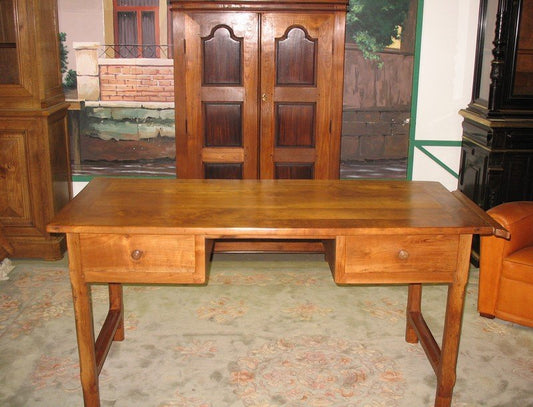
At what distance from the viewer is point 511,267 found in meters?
3.42

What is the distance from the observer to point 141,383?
116 inches

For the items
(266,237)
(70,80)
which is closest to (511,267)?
(266,237)

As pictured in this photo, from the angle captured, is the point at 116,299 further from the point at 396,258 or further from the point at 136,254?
the point at 396,258

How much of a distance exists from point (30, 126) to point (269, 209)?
2.52 m

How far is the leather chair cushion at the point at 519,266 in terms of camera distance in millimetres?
3373

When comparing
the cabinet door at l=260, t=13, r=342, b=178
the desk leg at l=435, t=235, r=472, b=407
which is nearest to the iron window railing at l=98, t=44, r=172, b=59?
the cabinet door at l=260, t=13, r=342, b=178

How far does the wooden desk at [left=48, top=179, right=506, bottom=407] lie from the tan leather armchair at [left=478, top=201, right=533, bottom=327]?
2.60ft

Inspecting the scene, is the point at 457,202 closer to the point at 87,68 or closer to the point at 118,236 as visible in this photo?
the point at 118,236

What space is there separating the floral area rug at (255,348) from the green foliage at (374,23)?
6.39 feet

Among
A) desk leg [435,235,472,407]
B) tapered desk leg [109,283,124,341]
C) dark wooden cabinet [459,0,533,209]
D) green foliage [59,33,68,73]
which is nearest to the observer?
desk leg [435,235,472,407]

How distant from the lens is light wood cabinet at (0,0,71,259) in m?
4.27

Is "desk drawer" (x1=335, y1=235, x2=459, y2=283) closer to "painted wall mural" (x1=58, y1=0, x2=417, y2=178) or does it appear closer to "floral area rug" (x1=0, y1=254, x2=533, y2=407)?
"floral area rug" (x1=0, y1=254, x2=533, y2=407)

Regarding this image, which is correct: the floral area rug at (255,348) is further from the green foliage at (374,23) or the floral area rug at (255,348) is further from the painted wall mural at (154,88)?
the green foliage at (374,23)

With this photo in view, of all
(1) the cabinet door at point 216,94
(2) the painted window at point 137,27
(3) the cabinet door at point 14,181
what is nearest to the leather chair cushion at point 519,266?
(1) the cabinet door at point 216,94
